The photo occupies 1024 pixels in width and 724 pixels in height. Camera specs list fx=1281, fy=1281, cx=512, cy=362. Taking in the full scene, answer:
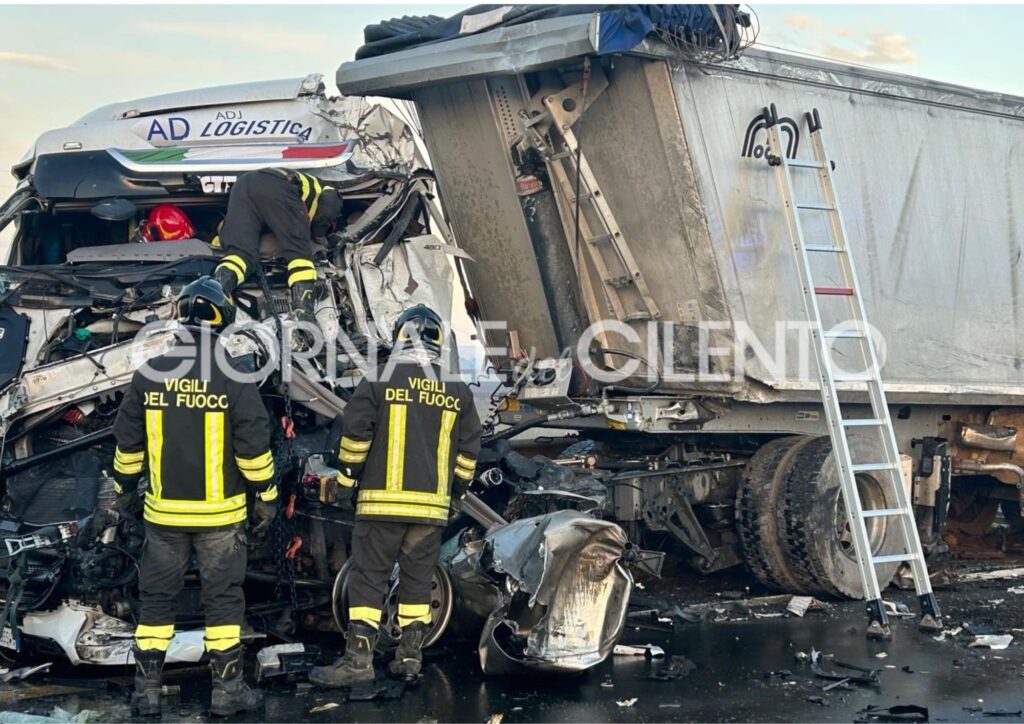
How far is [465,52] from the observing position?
23.8 feet

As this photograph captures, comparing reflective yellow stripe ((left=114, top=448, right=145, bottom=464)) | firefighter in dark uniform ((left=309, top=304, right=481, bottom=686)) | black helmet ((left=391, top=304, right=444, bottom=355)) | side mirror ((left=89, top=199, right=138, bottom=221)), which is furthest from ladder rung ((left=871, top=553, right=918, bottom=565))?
side mirror ((left=89, top=199, right=138, bottom=221))

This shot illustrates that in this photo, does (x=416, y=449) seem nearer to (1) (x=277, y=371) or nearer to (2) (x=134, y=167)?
(1) (x=277, y=371)

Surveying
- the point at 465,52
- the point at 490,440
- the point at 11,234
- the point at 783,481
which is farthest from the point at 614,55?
the point at 11,234

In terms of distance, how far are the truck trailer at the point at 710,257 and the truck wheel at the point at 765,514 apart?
1 centimetres

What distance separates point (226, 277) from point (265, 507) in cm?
140

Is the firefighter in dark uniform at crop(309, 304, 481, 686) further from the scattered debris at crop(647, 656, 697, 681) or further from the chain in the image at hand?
the scattered debris at crop(647, 656, 697, 681)

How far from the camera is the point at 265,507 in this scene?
5555mm

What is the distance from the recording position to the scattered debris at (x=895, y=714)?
527cm

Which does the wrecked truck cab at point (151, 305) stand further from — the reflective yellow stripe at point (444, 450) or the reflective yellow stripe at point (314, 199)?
the reflective yellow stripe at point (444, 450)

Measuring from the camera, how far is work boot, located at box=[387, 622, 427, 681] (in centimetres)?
577

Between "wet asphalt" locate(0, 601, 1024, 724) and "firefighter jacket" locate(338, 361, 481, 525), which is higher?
"firefighter jacket" locate(338, 361, 481, 525)

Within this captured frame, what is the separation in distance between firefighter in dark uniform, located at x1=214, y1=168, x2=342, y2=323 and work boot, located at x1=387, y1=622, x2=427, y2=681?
1715mm

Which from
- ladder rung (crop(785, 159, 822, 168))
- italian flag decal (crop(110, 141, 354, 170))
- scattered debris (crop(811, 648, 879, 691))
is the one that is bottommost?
scattered debris (crop(811, 648, 879, 691))

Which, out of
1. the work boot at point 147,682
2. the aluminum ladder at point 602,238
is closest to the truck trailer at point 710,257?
the aluminum ladder at point 602,238
